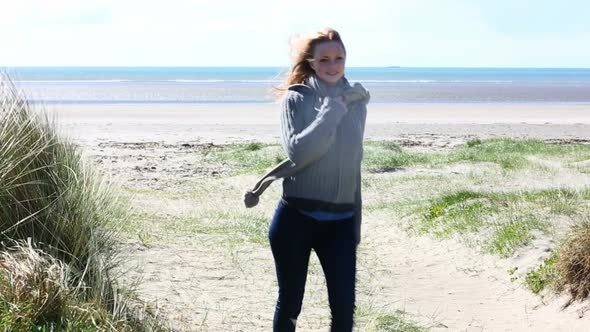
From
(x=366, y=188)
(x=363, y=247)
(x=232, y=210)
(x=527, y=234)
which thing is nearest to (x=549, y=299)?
(x=527, y=234)

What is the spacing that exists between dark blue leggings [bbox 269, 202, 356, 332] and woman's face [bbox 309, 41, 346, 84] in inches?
25.7

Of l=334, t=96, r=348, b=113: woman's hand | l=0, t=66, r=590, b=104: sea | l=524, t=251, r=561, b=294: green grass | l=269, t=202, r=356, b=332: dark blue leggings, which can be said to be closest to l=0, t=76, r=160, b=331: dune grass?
l=0, t=66, r=590, b=104: sea

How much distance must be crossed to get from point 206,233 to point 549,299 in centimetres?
390

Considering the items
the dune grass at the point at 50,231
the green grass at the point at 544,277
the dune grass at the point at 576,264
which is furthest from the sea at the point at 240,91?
the green grass at the point at 544,277

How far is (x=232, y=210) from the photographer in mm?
11047

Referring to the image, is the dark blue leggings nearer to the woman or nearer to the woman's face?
the woman

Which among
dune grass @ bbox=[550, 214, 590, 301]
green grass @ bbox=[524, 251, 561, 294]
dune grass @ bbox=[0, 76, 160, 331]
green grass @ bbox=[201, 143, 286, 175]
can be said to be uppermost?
dune grass @ bbox=[0, 76, 160, 331]

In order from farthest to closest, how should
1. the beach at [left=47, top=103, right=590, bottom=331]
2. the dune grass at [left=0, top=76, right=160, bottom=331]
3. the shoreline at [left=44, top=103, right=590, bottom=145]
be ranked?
the shoreline at [left=44, top=103, right=590, bottom=145] → the beach at [left=47, top=103, right=590, bottom=331] → the dune grass at [left=0, top=76, right=160, bottom=331]

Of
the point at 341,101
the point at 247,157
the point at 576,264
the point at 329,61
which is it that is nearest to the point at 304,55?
the point at 329,61

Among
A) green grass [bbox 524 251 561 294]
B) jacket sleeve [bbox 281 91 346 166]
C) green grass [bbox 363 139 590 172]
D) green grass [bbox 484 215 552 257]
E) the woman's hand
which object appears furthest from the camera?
green grass [bbox 363 139 590 172]

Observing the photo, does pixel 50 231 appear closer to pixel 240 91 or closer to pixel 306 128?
pixel 306 128

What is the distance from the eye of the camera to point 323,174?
12.3 feet

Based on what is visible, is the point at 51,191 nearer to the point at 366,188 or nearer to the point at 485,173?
the point at 366,188

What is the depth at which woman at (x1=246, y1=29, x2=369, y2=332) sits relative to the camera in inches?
148
